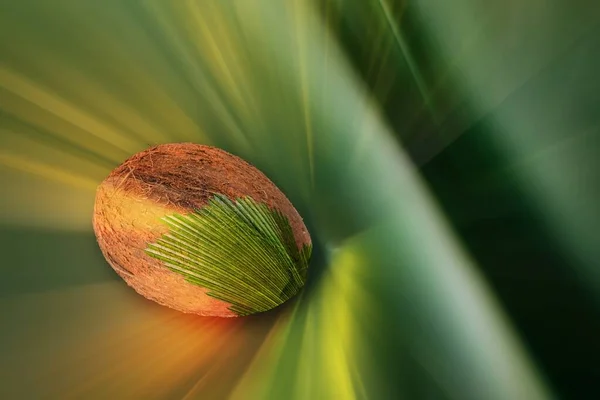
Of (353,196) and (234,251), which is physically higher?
(353,196)

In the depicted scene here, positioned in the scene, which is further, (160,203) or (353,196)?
(353,196)

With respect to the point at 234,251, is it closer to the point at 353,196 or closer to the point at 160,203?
the point at 160,203

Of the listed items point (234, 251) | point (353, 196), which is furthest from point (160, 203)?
point (353, 196)

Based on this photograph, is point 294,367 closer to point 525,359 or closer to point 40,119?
point 525,359
